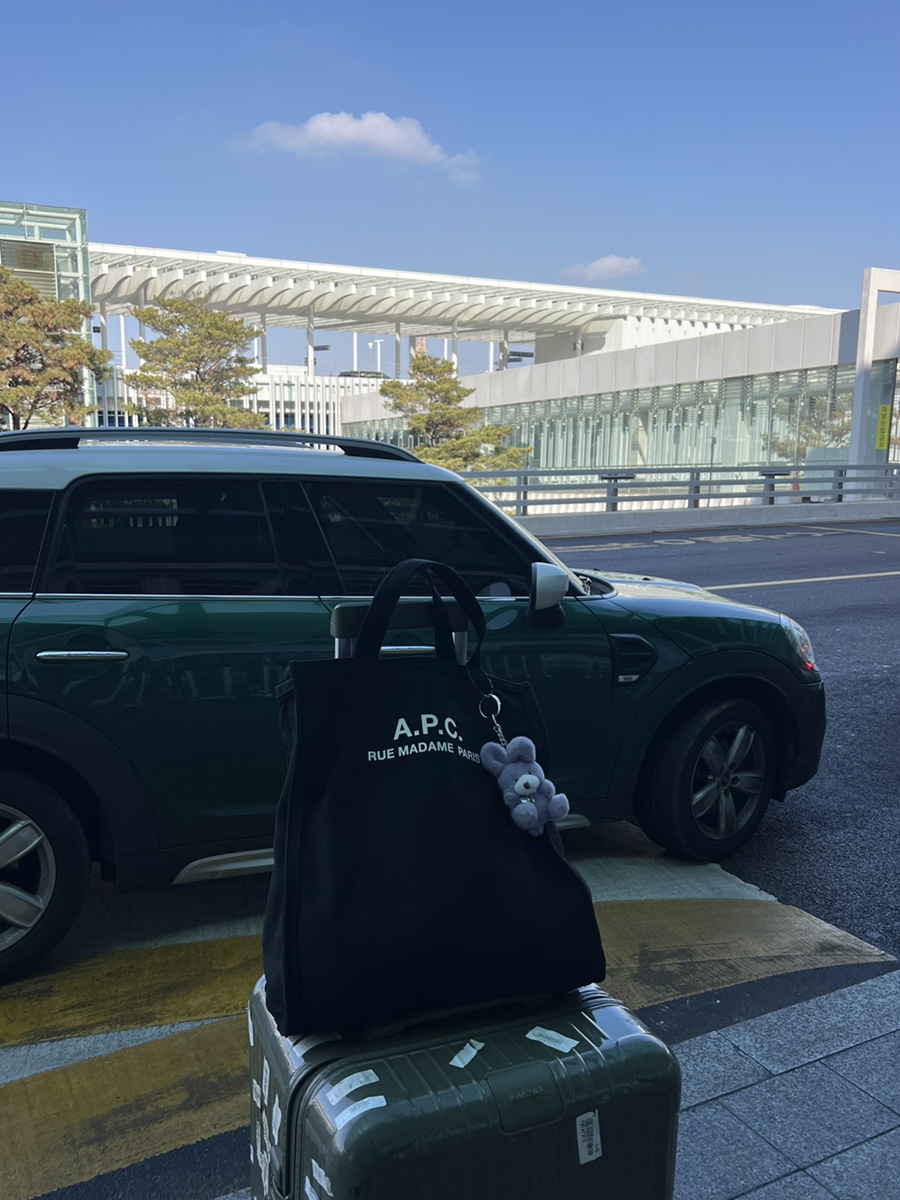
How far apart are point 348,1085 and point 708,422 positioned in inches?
1462

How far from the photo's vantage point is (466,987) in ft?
5.77

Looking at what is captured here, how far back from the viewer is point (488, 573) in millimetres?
3859

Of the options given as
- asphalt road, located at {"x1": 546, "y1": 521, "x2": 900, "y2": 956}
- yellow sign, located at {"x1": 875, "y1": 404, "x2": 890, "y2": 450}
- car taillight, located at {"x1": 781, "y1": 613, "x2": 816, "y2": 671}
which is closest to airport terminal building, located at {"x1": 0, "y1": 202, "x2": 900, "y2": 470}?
yellow sign, located at {"x1": 875, "y1": 404, "x2": 890, "y2": 450}

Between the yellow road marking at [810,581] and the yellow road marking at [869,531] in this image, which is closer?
the yellow road marking at [810,581]

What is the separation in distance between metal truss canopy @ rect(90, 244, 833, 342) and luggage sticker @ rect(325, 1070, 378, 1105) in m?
52.2

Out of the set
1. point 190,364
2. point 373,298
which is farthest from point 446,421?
point 373,298

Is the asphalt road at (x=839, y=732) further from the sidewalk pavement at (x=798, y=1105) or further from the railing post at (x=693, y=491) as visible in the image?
the railing post at (x=693, y=491)

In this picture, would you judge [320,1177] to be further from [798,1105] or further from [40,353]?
[40,353]

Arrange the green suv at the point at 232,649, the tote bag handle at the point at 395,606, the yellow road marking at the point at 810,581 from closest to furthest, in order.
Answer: the tote bag handle at the point at 395,606
the green suv at the point at 232,649
the yellow road marking at the point at 810,581

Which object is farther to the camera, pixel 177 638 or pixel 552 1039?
pixel 177 638

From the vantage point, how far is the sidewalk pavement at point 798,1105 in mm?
2305

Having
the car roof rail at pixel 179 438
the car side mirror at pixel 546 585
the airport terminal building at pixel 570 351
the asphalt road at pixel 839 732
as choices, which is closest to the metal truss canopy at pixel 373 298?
the airport terminal building at pixel 570 351

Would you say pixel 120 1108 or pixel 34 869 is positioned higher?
pixel 34 869

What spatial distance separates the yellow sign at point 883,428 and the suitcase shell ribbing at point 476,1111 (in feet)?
100
